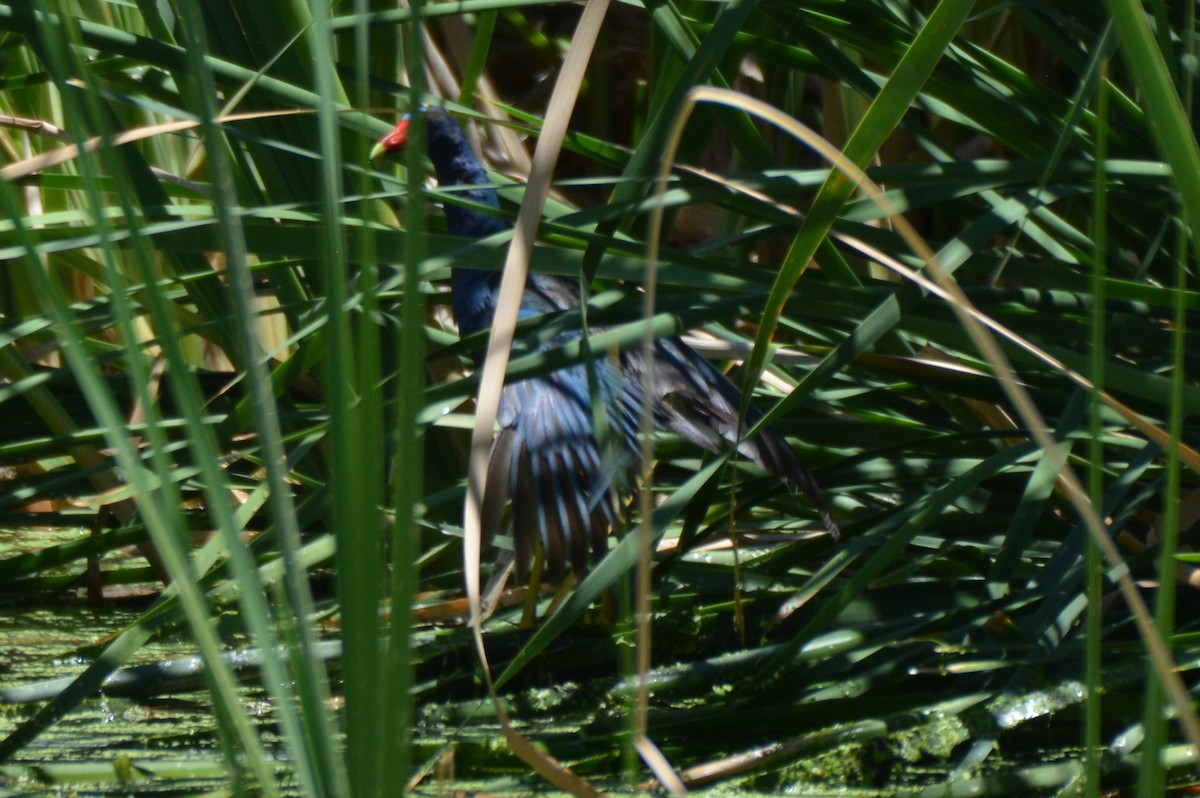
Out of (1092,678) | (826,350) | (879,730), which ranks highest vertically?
(826,350)

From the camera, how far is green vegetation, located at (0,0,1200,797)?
396 millimetres

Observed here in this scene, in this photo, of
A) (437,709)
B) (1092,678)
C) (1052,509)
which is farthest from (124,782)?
(1052,509)

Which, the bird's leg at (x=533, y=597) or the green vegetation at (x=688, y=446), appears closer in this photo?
the green vegetation at (x=688, y=446)

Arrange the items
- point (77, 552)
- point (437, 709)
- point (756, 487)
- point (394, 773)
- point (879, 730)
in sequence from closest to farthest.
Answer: point (394, 773), point (879, 730), point (437, 709), point (756, 487), point (77, 552)

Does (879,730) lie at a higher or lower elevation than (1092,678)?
lower

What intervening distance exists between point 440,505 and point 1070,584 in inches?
21.0

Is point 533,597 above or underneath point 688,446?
underneath

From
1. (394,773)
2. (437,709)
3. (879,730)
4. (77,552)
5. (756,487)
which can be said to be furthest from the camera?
(77,552)

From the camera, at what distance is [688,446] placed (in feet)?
4.32

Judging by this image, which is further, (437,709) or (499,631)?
(499,631)

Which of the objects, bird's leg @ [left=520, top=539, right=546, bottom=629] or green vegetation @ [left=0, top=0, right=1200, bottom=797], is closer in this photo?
green vegetation @ [left=0, top=0, right=1200, bottom=797]

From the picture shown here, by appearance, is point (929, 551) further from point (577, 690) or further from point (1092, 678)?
point (1092, 678)

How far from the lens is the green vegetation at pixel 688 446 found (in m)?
0.40

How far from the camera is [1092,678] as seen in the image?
42 centimetres
